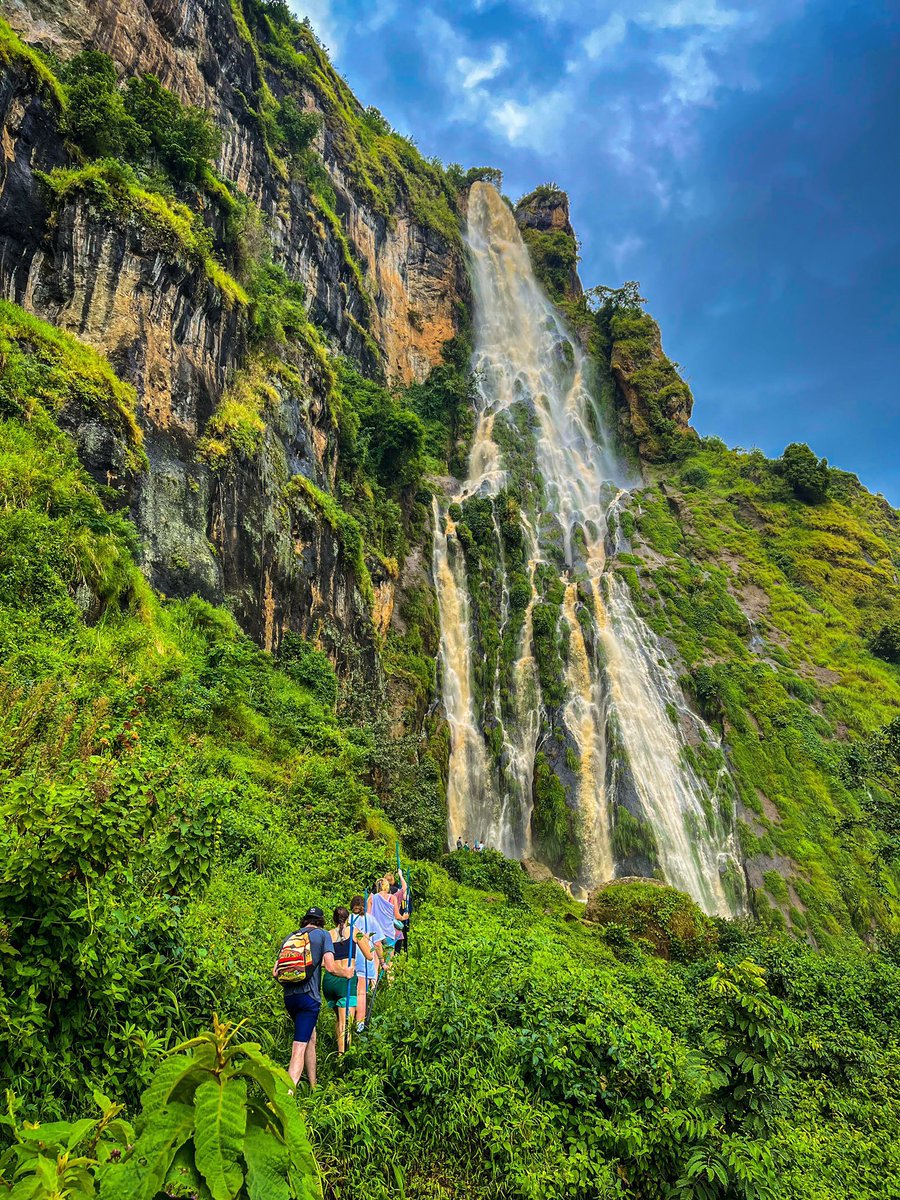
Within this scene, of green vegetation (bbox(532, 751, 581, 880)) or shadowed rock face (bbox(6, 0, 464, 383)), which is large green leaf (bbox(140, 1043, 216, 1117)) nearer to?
green vegetation (bbox(532, 751, 581, 880))

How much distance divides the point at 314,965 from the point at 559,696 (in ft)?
73.2

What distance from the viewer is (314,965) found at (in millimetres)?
4234

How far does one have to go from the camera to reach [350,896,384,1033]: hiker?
202 inches

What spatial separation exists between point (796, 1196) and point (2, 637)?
31.2 ft

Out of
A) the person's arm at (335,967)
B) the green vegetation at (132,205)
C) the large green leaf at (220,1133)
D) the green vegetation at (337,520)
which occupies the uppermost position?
the green vegetation at (132,205)

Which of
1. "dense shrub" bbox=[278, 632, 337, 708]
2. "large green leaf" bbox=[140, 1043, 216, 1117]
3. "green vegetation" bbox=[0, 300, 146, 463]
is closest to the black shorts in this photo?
"large green leaf" bbox=[140, 1043, 216, 1117]

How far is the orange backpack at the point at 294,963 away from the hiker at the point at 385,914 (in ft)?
6.86

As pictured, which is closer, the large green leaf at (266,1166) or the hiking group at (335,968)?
the large green leaf at (266,1166)

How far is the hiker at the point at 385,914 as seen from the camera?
20.5ft

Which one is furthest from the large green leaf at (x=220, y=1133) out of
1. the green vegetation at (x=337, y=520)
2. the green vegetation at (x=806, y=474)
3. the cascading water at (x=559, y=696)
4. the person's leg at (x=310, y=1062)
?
the green vegetation at (x=806, y=474)

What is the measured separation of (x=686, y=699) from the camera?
26.8 metres

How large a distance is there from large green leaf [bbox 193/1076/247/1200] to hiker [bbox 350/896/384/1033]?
11.7 feet

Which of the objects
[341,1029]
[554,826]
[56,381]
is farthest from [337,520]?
[341,1029]

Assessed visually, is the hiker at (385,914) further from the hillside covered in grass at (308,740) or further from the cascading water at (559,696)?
the cascading water at (559,696)
